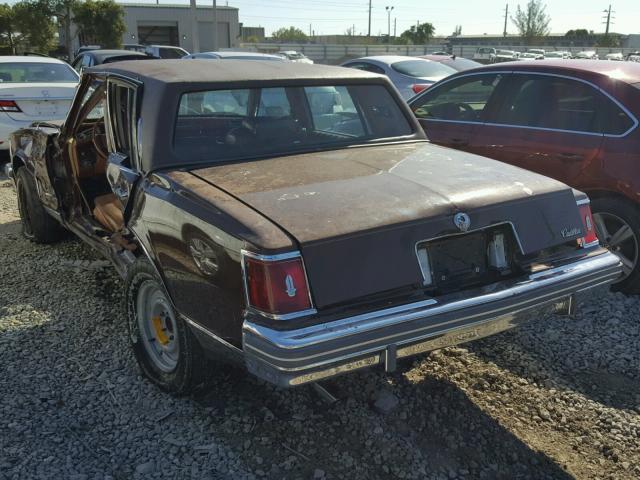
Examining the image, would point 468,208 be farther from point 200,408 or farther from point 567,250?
point 200,408

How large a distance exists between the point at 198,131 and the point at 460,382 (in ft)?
6.69

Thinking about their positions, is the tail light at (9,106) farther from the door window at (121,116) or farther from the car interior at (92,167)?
the door window at (121,116)

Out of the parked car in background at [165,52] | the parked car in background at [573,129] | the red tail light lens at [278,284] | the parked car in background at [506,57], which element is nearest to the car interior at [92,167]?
the red tail light lens at [278,284]

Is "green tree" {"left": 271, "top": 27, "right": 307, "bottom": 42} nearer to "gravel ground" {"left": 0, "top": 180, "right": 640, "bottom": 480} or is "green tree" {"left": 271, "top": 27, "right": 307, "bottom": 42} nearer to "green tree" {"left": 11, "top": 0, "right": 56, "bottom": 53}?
"green tree" {"left": 11, "top": 0, "right": 56, "bottom": 53}

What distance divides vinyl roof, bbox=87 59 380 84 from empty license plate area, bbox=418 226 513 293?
5.23ft

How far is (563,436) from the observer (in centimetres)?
299

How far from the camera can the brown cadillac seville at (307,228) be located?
2488mm

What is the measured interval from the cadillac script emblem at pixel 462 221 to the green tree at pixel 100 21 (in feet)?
128

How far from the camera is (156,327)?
11.2 ft

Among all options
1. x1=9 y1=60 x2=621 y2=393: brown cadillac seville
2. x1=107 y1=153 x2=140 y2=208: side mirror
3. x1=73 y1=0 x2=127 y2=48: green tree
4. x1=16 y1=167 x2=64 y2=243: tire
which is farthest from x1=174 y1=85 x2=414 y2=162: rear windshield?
x1=73 y1=0 x2=127 y2=48: green tree

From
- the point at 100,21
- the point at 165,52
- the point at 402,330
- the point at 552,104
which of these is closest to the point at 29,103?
the point at 552,104

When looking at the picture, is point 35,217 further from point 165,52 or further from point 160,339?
point 165,52

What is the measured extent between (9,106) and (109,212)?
192 inches

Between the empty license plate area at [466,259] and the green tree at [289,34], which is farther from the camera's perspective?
the green tree at [289,34]
